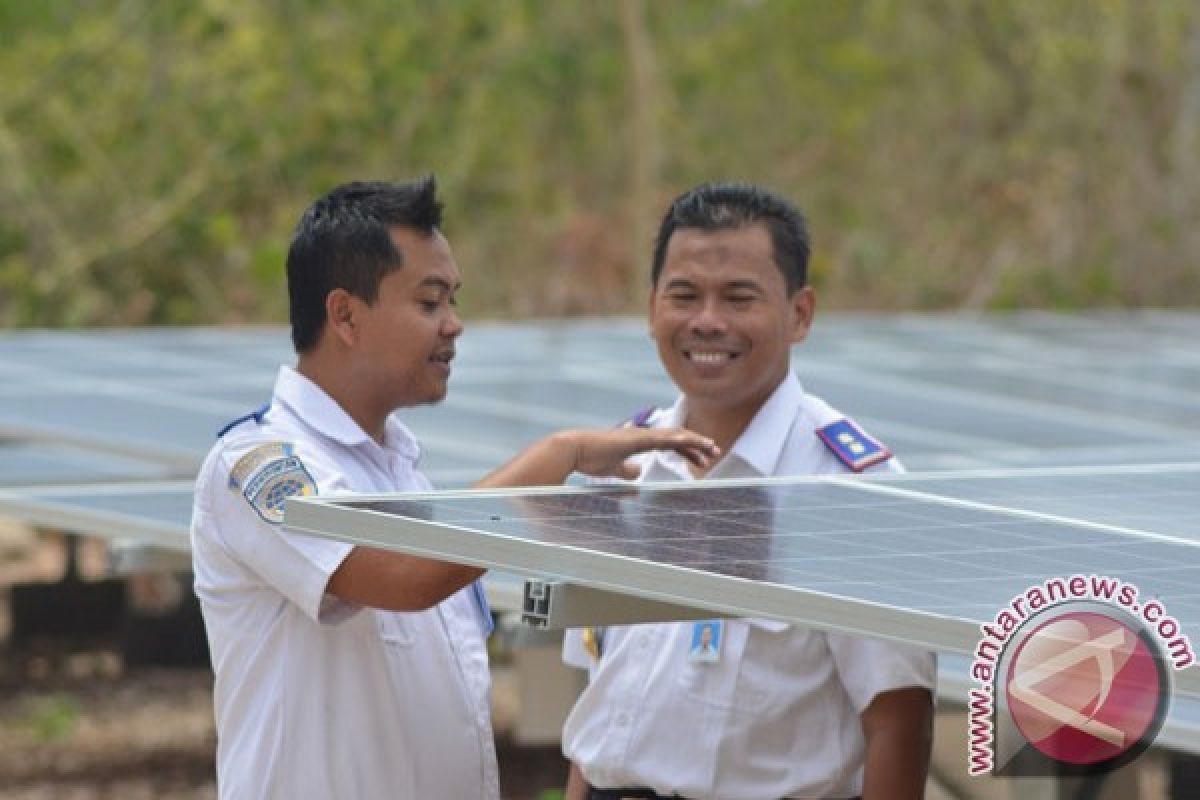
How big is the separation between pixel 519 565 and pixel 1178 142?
816 inches

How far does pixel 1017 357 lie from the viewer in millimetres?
13484

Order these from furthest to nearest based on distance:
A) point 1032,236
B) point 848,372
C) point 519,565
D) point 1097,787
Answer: point 1032,236 → point 848,372 → point 1097,787 → point 519,565

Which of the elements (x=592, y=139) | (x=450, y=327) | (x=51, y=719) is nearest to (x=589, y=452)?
(x=450, y=327)

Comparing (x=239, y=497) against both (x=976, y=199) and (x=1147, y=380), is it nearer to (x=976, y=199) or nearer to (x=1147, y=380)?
(x=1147, y=380)

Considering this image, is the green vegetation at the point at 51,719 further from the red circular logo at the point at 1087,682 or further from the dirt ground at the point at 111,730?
the red circular logo at the point at 1087,682

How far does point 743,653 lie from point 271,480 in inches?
31.4

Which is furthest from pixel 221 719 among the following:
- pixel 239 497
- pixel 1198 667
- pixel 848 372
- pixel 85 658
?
pixel 85 658

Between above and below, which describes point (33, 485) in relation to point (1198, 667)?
below

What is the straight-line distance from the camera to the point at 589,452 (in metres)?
3.92

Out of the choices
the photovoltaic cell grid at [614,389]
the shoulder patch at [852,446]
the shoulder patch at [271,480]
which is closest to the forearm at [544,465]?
the shoulder patch at [271,480]

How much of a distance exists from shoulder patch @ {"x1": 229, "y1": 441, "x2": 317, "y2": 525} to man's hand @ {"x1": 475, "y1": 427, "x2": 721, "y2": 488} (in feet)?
0.90

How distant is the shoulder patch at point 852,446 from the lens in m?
4.25

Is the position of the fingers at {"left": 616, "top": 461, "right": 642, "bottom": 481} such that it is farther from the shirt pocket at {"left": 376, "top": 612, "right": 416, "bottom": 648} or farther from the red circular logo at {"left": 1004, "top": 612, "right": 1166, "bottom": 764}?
the red circular logo at {"left": 1004, "top": 612, "right": 1166, "bottom": 764}

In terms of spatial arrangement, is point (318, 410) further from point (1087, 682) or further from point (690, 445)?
point (1087, 682)
